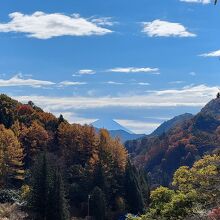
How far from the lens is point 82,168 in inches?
3258

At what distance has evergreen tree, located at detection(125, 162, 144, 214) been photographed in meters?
78.5

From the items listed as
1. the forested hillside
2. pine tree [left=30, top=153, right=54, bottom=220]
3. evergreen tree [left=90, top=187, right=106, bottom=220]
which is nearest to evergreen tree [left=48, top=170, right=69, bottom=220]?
the forested hillside

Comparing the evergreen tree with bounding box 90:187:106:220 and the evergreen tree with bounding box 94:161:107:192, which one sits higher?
the evergreen tree with bounding box 94:161:107:192

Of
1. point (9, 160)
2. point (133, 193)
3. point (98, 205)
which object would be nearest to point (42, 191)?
point (98, 205)

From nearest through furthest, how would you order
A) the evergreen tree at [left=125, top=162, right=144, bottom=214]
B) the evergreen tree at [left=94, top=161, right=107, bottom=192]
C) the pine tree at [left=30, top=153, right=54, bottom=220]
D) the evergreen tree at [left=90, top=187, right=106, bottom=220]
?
the pine tree at [left=30, top=153, right=54, bottom=220]
the evergreen tree at [left=90, top=187, right=106, bottom=220]
the evergreen tree at [left=94, top=161, right=107, bottom=192]
the evergreen tree at [left=125, top=162, right=144, bottom=214]

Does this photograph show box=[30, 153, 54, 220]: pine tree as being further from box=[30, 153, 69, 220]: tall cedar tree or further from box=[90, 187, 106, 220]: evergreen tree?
box=[90, 187, 106, 220]: evergreen tree

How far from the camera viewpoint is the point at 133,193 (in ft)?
262

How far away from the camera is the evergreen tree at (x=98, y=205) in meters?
71.4

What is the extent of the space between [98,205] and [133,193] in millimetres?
10164

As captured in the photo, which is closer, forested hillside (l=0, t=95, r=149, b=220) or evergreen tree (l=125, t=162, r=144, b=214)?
forested hillside (l=0, t=95, r=149, b=220)

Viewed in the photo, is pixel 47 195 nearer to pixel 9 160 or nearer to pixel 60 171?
pixel 60 171

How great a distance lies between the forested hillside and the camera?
201 ft

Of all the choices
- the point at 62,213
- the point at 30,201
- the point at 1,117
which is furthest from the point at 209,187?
the point at 1,117

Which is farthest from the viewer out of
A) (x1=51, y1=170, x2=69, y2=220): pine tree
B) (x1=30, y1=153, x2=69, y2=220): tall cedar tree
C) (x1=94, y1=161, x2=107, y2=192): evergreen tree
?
(x1=94, y1=161, x2=107, y2=192): evergreen tree
